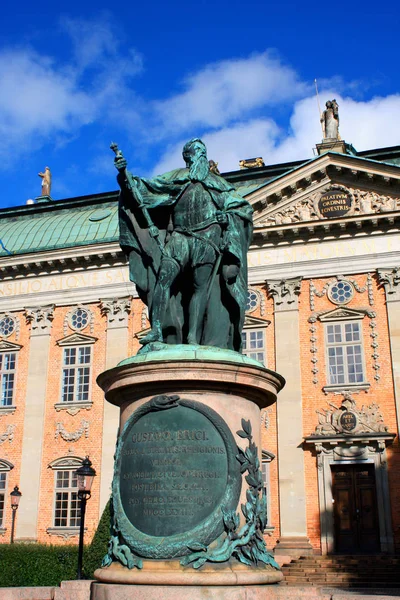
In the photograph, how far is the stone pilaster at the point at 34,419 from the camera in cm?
2778

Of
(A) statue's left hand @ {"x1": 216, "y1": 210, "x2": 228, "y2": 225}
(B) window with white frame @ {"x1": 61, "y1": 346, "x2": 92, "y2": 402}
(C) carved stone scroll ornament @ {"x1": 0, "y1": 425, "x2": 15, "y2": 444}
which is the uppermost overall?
(B) window with white frame @ {"x1": 61, "y1": 346, "x2": 92, "y2": 402}

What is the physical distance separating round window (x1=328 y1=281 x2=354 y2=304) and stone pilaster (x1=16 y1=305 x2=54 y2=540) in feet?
39.5

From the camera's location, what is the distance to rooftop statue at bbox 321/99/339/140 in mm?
30938

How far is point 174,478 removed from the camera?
643 centimetres

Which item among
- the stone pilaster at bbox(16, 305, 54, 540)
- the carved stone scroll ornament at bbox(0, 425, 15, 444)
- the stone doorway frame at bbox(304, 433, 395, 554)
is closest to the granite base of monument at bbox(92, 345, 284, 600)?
the stone doorway frame at bbox(304, 433, 395, 554)

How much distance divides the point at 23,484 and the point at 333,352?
13380mm

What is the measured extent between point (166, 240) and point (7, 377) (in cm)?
2412

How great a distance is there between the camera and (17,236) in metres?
34.1

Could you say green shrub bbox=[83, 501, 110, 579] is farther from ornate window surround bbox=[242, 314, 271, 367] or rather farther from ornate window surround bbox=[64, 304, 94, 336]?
ornate window surround bbox=[64, 304, 94, 336]

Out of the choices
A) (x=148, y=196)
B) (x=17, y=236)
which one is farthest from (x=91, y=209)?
(x=148, y=196)

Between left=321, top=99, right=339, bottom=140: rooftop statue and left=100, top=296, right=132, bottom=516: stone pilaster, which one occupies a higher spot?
left=321, top=99, right=339, bottom=140: rooftop statue

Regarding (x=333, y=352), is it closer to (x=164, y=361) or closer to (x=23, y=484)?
(x=23, y=484)

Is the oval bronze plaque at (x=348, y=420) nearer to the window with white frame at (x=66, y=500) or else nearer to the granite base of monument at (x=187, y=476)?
the window with white frame at (x=66, y=500)

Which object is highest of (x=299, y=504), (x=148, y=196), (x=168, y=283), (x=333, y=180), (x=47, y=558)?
(x=333, y=180)
